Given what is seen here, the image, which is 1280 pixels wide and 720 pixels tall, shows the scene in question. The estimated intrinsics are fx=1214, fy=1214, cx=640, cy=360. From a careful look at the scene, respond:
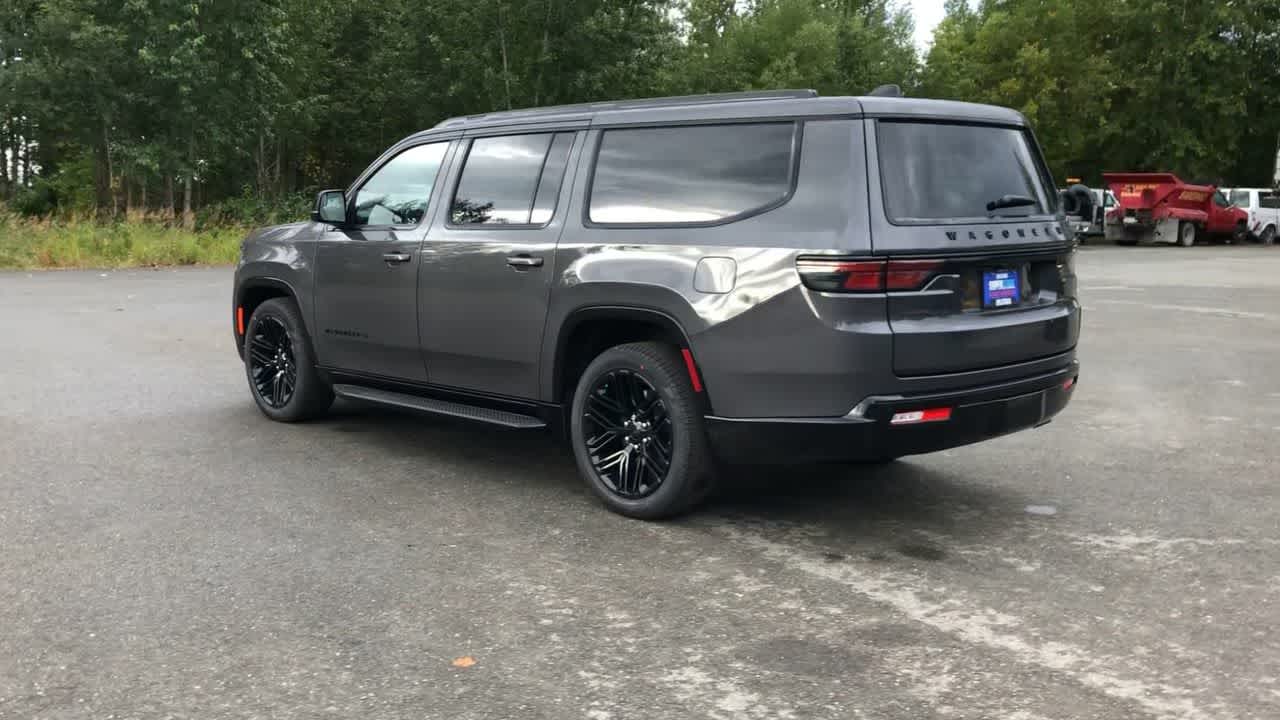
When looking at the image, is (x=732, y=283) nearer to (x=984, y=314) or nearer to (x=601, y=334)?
(x=601, y=334)

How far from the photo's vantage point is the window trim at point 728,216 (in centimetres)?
494

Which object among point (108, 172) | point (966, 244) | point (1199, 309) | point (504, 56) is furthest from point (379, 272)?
point (108, 172)

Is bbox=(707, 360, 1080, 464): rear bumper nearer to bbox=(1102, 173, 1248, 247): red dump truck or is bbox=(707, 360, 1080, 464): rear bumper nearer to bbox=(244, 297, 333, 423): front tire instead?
bbox=(244, 297, 333, 423): front tire

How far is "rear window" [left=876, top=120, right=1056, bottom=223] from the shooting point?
15.9 feet

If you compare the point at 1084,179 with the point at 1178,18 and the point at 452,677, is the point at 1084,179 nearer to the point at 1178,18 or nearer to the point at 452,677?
the point at 1178,18

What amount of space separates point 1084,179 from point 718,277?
178ft

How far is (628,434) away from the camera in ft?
17.9

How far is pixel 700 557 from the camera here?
4910mm

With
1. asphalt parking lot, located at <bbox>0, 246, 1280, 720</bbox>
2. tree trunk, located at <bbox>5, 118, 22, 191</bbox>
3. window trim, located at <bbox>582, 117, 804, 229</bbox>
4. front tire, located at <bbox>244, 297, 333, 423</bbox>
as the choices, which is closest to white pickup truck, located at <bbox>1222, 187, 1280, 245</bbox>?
asphalt parking lot, located at <bbox>0, 246, 1280, 720</bbox>

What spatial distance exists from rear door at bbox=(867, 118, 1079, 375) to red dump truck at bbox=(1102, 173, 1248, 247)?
32.7 m

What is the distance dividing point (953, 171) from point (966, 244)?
35 cm

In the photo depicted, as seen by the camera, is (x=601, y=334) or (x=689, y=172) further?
(x=601, y=334)

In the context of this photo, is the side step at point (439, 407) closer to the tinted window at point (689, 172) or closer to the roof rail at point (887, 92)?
the tinted window at point (689, 172)

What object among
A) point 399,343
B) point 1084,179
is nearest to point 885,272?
point 399,343
